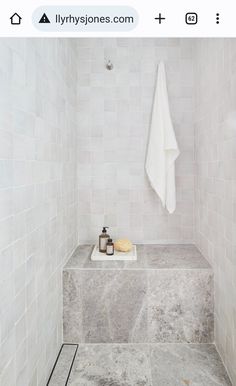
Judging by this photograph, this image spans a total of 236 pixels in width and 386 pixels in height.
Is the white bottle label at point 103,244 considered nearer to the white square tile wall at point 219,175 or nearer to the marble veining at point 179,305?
the marble veining at point 179,305

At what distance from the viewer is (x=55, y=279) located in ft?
3.86

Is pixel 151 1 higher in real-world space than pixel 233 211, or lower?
higher

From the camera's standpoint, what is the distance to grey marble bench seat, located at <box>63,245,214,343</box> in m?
1.27

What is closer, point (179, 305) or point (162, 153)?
point (179, 305)

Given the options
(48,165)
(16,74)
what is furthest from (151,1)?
(48,165)

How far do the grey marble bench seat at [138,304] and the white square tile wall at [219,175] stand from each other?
0.29 ft

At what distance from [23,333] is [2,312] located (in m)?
0.18

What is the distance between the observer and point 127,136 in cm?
170

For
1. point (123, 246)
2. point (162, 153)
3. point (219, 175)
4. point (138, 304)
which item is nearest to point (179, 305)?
point (138, 304)

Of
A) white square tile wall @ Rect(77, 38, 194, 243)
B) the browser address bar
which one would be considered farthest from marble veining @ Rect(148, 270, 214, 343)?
the browser address bar

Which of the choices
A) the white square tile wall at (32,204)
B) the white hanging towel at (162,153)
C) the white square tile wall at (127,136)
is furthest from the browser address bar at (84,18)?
the white square tile wall at (127,136)

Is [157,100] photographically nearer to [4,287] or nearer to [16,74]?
[16,74]

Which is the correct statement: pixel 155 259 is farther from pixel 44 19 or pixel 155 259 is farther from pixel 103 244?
pixel 44 19

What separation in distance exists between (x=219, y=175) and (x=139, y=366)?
2.94 ft
